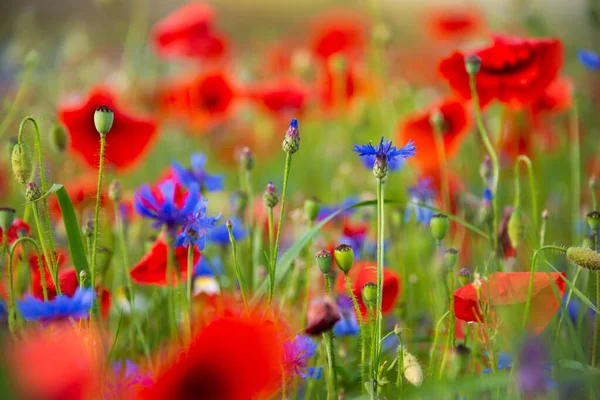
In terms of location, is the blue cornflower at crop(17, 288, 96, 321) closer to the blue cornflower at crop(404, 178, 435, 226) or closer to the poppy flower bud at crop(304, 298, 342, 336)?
the poppy flower bud at crop(304, 298, 342, 336)

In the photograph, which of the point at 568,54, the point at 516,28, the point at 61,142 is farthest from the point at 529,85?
the point at 516,28

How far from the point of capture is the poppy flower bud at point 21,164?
0.64 metres

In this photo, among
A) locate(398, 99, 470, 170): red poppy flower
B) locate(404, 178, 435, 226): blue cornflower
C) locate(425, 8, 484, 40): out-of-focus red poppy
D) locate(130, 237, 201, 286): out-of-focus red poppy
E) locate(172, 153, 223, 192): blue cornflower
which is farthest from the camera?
locate(425, 8, 484, 40): out-of-focus red poppy

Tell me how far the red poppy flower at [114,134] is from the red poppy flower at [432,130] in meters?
0.45

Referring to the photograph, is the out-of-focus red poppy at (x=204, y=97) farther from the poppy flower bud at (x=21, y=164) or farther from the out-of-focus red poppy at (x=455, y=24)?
the poppy flower bud at (x=21, y=164)

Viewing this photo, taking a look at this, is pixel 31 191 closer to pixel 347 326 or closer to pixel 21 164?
pixel 21 164

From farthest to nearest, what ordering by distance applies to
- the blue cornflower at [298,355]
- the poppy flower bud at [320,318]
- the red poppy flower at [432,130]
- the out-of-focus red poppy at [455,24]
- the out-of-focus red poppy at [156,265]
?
the out-of-focus red poppy at [455,24], the red poppy flower at [432,130], the out-of-focus red poppy at [156,265], the blue cornflower at [298,355], the poppy flower bud at [320,318]

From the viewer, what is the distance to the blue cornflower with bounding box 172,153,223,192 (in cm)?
91

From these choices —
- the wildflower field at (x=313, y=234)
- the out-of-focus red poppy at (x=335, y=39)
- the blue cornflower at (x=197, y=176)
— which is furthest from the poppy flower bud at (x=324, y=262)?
the out-of-focus red poppy at (x=335, y=39)

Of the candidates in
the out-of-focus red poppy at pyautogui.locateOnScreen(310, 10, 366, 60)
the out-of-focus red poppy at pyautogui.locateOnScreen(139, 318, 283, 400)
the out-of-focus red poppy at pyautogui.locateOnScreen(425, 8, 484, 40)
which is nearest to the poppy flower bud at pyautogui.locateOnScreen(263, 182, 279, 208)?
the out-of-focus red poppy at pyautogui.locateOnScreen(139, 318, 283, 400)

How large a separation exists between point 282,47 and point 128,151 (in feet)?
4.57

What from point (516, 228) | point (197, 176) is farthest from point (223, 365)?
point (197, 176)

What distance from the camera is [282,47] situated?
8.09 feet

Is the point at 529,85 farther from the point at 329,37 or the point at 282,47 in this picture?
the point at 282,47
